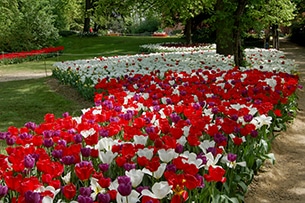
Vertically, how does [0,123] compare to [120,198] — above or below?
below

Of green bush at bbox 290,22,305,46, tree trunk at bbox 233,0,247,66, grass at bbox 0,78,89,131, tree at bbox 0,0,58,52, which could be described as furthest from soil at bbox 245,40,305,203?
green bush at bbox 290,22,305,46

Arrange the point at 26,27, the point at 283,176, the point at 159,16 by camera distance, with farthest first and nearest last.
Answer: the point at 26,27
the point at 159,16
the point at 283,176

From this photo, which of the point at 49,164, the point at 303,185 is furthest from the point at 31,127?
the point at 303,185

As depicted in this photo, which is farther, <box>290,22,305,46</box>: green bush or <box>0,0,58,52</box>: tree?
<box>290,22,305,46</box>: green bush

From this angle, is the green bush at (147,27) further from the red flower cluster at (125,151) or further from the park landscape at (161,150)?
the red flower cluster at (125,151)

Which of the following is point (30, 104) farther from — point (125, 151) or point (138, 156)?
point (125, 151)

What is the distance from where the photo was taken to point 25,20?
28.6 m

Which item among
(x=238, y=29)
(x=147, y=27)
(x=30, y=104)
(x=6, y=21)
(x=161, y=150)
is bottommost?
(x=30, y=104)

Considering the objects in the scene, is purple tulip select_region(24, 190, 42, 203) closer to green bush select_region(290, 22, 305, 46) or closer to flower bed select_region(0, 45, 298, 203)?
flower bed select_region(0, 45, 298, 203)

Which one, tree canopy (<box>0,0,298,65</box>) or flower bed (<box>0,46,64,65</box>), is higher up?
tree canopy (<box>0,0,298,65</box>)

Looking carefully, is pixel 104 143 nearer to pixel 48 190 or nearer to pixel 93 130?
pixel 93 130

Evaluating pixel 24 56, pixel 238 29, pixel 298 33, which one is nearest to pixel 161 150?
pixel 238 29

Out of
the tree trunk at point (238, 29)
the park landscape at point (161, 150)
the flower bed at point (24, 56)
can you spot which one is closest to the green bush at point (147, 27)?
the flower bed at point (24, 56)

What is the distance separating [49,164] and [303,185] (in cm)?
292
